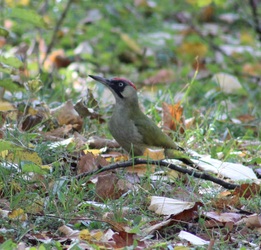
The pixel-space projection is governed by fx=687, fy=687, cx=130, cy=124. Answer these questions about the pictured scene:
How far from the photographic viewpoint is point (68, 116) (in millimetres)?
5082

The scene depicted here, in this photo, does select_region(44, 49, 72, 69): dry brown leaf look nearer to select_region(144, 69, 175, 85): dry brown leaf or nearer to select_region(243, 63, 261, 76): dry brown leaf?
select_region(144, 69, 175, 85): dry brown leaf

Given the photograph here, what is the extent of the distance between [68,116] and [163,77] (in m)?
3.34

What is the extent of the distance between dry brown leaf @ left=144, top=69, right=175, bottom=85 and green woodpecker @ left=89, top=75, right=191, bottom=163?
2879 millimetres

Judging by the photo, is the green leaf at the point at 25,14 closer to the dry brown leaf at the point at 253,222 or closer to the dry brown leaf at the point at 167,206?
the dry brown leaf at the point at 167,206

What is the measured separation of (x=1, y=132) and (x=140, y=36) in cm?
555

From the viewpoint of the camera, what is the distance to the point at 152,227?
3496 mm

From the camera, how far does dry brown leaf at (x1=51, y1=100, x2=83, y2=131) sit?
16.7 feet

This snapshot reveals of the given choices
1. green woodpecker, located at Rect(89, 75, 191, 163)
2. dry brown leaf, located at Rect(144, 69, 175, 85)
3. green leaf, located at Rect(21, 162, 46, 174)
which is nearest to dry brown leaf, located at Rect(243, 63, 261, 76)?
dry brown leaf, located at Rect(144, 69, 175, 85)

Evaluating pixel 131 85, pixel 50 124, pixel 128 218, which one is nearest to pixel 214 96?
pixel 131 85

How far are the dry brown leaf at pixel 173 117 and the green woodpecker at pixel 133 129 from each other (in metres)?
0.30

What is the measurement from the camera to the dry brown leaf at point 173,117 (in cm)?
529

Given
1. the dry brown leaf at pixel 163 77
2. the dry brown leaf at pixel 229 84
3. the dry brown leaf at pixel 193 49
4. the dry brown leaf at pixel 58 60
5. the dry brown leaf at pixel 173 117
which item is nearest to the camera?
the dry brown leaf at pixel 173 117

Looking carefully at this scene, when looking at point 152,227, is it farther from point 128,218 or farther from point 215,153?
point 215,153

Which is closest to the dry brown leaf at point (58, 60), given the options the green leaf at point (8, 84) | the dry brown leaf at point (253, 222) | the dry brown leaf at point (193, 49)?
the dry brown leaf at point (193, 49)
